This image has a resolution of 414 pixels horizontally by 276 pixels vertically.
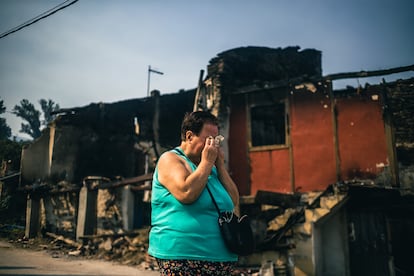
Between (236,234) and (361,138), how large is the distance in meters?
9.16

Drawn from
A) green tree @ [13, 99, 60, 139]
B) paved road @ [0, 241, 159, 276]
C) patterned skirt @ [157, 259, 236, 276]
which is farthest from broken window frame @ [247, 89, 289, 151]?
green tree @ [13, 99, 60, 139]

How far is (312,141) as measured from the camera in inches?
403

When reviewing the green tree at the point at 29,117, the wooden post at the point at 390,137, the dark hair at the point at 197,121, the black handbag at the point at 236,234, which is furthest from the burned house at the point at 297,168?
the green tree at the point at 29,117

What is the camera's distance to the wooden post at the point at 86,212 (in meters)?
12.0

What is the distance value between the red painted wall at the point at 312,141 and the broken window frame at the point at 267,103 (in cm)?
24

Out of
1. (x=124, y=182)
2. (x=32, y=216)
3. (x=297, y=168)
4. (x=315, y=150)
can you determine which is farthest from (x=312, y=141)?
(x=32, y=216)

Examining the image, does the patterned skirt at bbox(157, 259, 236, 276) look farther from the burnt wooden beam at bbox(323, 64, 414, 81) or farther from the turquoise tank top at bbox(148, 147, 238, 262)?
the burnt wooden beam at bbox(323, 64, 414, 81)

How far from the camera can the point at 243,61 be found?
1235 cm

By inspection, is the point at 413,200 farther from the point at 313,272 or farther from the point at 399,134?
the point at 313,272

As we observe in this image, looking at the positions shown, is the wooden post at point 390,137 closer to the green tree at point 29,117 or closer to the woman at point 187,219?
the woman at point 187,219

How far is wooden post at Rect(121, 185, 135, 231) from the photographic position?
11727 millimetres

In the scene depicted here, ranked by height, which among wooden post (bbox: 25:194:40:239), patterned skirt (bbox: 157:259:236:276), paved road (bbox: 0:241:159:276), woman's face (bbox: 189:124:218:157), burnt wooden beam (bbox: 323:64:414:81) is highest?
burnt wooden beam (bbox: 323:64:414:81)

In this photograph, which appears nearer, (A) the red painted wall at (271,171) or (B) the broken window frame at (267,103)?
(A) the red painted wall at (271,171)

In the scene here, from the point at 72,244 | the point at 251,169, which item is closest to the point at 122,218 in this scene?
the point at 72,244
